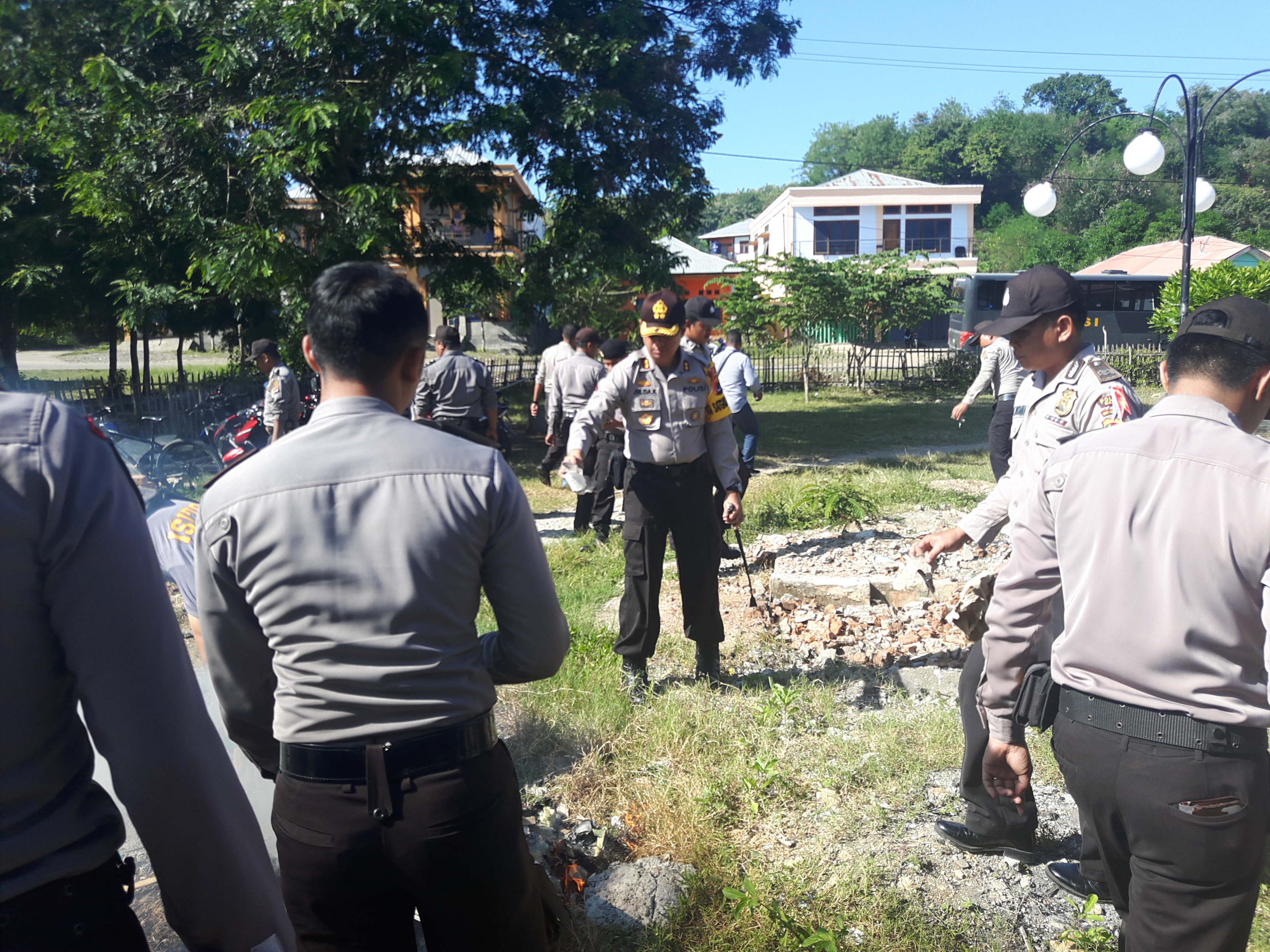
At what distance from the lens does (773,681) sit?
16.2 ft

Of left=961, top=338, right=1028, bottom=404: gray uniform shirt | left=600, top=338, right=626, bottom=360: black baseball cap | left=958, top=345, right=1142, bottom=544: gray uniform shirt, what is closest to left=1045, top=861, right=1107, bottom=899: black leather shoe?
left=958, top=345, right=1142, bottom=544: gray uniform shirt

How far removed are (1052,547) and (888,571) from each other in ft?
14.0

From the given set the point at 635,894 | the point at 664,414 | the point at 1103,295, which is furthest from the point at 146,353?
the point at 1103,295

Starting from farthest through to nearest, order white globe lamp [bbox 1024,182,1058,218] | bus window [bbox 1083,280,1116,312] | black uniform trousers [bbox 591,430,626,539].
→ bus window [bbox 1083,280,1116,312] → white globe lamp [bbox 1024,182,1058,218] → black uniform trousers [bbox 591,430,626,539]

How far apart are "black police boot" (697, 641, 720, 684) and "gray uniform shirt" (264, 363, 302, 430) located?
5515mm

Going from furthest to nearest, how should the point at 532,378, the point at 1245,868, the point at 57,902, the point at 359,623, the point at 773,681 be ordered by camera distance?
the point at 532,378 → the point at 773,681 → the point at 1245,868 → the point at 359,623 → the point at 57,902

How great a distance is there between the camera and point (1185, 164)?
14078 mm

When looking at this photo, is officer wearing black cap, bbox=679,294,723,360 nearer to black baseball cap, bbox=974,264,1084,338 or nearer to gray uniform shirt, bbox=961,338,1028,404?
gray uniform shirt, bbox=961,338,1028,404

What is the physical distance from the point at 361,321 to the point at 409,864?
103cm

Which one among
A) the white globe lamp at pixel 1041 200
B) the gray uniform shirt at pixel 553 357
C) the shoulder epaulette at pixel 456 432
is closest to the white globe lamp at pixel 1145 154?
the white globe lamp at pixel 1041 200

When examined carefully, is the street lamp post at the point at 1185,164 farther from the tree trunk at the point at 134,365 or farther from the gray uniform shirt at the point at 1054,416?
the tree trunk at the point at 134,365

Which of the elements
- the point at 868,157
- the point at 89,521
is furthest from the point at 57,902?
the point at 868,157

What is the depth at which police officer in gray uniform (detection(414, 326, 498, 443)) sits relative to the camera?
866 cm

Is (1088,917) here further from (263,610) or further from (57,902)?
(57,902)
